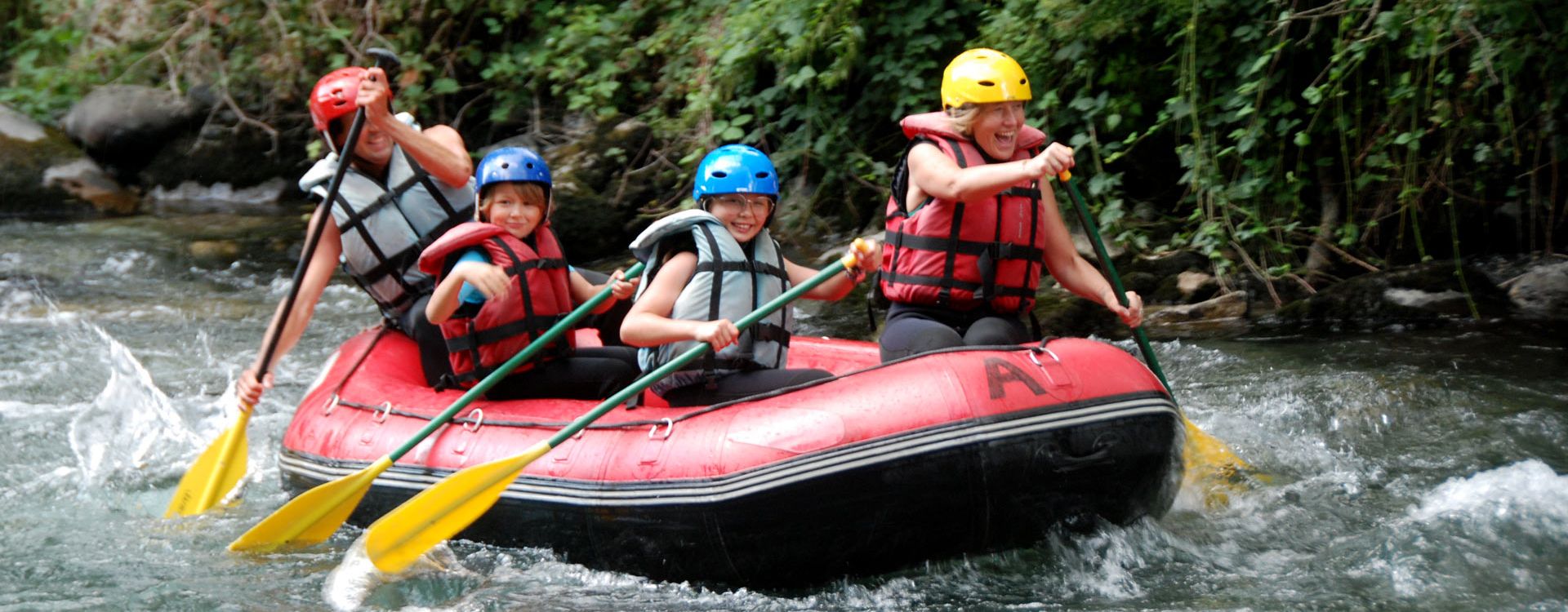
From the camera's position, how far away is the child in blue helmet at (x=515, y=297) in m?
3.94

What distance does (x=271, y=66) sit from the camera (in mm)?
9648

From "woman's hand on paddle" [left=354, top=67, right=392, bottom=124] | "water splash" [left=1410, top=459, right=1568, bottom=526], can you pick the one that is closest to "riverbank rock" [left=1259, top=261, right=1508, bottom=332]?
"water splash" [left=1410, top=459, right=1568, bottom=526]

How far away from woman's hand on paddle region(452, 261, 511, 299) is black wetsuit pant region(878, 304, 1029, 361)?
1.04 meters

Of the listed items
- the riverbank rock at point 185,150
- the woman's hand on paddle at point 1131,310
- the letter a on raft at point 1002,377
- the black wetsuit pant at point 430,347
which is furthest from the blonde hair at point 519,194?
the riverbank rock at point 185,150

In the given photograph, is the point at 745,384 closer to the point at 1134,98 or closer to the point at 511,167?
the point at 511,167

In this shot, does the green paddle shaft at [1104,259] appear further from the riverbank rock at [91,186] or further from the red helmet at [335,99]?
the riverbank rock at [91,186]

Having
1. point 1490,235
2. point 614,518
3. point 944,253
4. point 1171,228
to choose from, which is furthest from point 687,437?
point 1490,235

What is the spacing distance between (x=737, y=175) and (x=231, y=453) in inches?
75.1

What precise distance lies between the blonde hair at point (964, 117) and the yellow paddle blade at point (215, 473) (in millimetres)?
2317

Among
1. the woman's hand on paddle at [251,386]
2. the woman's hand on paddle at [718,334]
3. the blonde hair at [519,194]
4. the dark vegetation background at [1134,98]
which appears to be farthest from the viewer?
the dark vegetation background at [1134,98]

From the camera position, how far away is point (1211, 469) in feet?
13.2

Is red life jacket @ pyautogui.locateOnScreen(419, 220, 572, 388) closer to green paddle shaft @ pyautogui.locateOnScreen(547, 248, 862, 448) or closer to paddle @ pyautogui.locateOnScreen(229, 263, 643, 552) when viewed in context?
paddle @ pyautogui.locateOnScreen(229, 263, 643, 552)

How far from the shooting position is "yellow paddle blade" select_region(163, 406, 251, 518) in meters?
4.31

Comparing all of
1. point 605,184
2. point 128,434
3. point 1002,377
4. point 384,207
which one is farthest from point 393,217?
point 605,184
